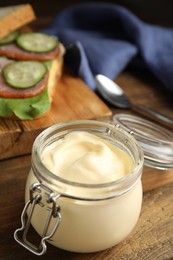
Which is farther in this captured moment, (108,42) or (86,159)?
(108,42)

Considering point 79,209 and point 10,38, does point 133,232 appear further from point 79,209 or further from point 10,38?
point 10,38

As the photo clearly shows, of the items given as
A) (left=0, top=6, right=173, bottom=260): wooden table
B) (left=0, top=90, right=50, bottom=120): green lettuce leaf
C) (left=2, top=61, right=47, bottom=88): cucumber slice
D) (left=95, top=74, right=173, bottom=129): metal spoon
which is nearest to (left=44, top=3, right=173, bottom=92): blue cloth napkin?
(left=95, top=74, right=173, bottom=129): metal spoon

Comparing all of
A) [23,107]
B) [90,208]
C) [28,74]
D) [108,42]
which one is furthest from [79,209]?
[108,42]

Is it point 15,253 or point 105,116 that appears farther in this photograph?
point 105,116

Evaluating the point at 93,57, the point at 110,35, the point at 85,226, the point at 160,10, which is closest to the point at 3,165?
the point at 85,226

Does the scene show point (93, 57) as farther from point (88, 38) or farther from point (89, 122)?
point (89, 122)

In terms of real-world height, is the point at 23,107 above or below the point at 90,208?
below
